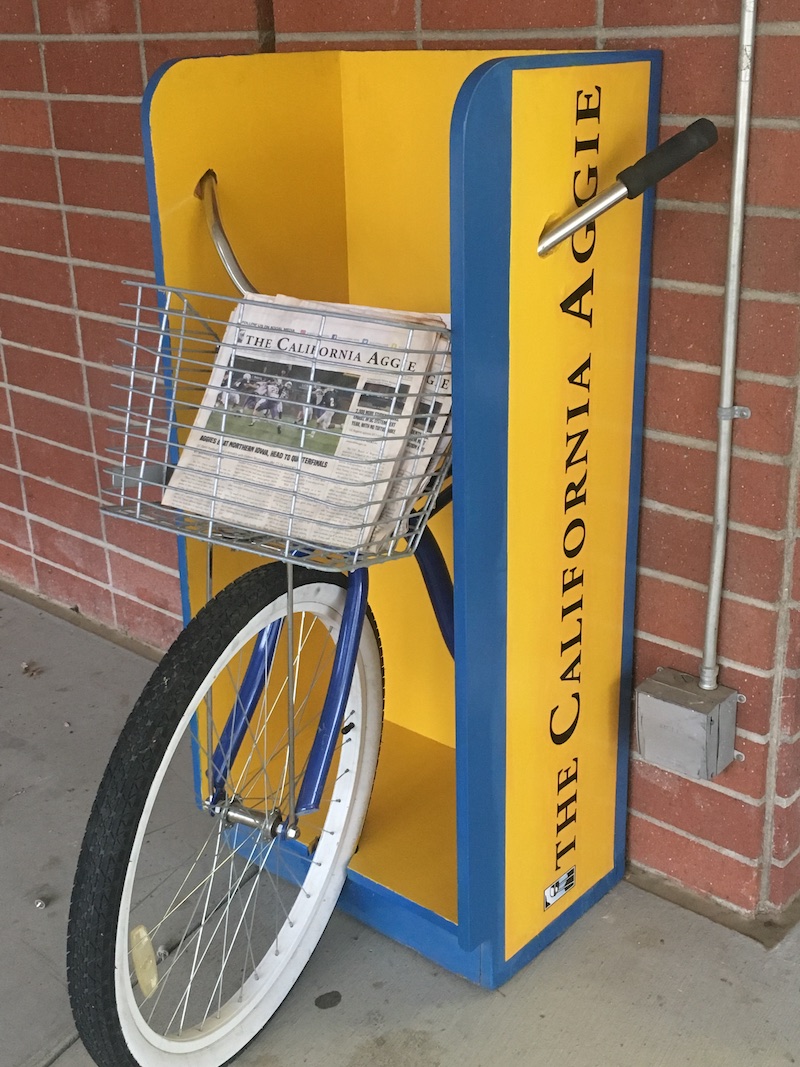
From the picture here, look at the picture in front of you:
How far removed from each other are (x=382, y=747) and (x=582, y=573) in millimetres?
658

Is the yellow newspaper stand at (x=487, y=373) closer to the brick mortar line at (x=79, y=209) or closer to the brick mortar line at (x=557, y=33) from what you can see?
the brick mortar line at (x=557, y=33)

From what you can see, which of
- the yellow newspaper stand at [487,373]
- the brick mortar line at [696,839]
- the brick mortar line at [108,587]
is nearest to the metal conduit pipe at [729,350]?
the yellow newspaper stand at [487,373]

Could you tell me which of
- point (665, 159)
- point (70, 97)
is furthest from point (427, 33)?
point (70, 97)

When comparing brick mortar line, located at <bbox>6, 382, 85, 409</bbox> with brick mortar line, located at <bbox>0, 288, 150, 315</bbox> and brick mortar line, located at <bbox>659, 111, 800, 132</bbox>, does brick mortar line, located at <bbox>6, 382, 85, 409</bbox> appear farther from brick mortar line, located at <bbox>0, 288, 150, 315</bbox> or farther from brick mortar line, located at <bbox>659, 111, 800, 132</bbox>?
brick mortar line, located at <bbox>659, 111, 800, 132</bbox>

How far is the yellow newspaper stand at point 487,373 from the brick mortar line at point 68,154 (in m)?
0.65

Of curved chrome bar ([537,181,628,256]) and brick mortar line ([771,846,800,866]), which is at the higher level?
curved chrome bar ([537,181,628,256])

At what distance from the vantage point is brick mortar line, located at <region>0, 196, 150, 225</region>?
2.36 m

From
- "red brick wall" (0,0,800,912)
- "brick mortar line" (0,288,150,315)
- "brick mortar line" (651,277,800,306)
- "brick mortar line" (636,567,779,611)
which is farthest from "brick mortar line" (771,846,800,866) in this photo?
"brick mortar line" (0,288,150,315)

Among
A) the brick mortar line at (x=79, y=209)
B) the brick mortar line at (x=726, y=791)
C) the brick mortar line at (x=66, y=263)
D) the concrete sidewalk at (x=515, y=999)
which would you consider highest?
the brick mortar line at (x=79, y=209)

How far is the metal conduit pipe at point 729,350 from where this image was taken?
141cm

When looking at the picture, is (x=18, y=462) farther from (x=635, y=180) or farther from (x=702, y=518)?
(x=635, y=180)

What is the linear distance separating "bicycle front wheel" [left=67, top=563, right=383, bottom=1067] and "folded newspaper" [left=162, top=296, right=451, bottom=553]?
14 centimetres

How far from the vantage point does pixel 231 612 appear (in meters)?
1.44

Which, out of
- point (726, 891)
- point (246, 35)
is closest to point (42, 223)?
point (246, 35)
